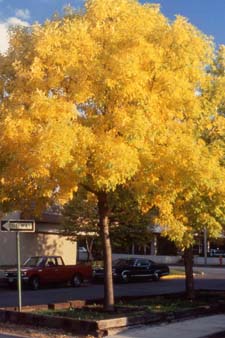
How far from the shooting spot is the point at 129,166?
12883mm

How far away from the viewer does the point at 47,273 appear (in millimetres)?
29266

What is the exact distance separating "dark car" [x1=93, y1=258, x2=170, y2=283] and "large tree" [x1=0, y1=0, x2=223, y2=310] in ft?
65.9

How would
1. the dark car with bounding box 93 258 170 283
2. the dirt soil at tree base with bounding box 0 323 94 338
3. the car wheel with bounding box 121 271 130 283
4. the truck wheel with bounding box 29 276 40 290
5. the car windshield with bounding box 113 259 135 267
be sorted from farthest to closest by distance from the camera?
the car windshield with bounding box 113 259 135 267 < the car wheel with bounding box 121 271 130 283 < the dark car with bounding box 93 258 170 283 < the truck wheel with bounding box 29 276 40 290 < the dirt soil at tree base with bounding box 0 323 94 338

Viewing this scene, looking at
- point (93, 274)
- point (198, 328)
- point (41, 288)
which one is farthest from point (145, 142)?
point (93, 274)

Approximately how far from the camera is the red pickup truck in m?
28.3

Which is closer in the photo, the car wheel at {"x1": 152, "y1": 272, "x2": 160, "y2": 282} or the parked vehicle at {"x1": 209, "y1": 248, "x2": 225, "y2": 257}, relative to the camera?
the car wheel at {"x1": 152, "y1": 272, "x2": 160, "y2": 282}

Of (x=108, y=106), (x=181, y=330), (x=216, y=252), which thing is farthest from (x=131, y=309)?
(x=216, y=252)

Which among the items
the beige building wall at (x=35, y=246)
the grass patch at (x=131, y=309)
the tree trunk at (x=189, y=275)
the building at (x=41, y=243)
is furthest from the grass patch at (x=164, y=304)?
the beige building wall at (x=35, y=246)

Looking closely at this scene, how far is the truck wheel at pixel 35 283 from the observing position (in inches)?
1118

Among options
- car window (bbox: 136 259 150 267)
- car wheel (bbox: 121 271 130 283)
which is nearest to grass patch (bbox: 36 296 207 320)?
car wheel (bbox: 121 271 130 283)

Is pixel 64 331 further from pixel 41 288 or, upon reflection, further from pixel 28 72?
pixel 41 288

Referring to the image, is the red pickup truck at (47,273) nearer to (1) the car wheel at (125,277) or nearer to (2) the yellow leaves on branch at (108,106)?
(1) the car wheel at (125,277)

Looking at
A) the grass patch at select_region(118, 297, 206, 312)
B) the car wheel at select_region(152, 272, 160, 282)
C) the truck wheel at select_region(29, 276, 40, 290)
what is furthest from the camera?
A: the car wheel at select_region(152, 272, 160, 282)

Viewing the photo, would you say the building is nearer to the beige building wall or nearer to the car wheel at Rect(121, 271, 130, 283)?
the beige building wall
